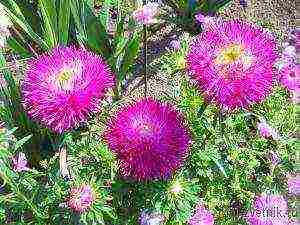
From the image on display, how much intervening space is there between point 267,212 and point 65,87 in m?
0.66

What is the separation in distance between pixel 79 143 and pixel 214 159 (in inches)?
15.6

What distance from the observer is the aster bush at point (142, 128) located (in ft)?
4.66

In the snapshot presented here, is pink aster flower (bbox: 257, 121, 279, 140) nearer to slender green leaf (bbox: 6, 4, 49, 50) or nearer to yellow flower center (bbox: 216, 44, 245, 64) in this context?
yellow flower center (bbox: 216, 44, 245, 64)

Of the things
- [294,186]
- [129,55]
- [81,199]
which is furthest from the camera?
[129,55]

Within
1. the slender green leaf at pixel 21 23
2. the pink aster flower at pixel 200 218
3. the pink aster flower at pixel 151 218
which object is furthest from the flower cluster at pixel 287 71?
the slender green leaf at pixel 21 23

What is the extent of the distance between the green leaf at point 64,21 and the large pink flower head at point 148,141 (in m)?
→ 0.63

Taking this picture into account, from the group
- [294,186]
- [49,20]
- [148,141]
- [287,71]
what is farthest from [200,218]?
[49,20]

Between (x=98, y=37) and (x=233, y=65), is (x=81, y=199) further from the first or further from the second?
(x=98, y=37)

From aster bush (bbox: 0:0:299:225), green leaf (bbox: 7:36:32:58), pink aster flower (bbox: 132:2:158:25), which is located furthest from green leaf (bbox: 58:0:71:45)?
pink aster flower (bbox: 132:2:158:25)

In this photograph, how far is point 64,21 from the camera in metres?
2.03

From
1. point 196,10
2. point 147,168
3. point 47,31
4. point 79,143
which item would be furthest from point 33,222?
point 196,10

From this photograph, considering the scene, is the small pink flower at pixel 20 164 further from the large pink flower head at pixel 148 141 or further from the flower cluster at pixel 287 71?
the flower cluster at pixel 287 71

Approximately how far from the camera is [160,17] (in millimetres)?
2426

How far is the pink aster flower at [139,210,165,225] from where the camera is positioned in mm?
1555
